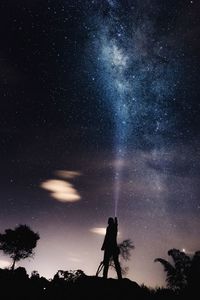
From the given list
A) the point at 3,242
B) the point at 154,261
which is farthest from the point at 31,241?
the point at 154,261

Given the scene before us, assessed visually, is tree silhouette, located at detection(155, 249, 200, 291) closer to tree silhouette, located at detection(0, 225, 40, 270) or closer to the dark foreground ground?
the dark foreground ground

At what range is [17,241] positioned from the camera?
51.7m

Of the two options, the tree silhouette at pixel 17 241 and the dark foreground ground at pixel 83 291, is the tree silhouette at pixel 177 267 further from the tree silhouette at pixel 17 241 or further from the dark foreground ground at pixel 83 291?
the tree silhouette at pixel 17 241

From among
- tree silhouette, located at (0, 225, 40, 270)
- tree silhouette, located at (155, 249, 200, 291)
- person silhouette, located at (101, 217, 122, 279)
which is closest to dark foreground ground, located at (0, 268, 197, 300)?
person silhouette, located at (101, 217, 122, 279)

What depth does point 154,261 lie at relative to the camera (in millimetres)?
27266

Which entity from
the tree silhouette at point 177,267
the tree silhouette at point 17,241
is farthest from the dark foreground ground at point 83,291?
the tree silhouette at point 17,241

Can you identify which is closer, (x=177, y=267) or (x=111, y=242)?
(x=111, y=242)

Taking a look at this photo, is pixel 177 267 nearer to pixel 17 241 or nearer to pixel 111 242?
pixel 111 242

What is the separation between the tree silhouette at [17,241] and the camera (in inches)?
2040

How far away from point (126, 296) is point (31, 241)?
148 feet

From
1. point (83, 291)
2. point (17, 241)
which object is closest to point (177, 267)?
point (83, 291)

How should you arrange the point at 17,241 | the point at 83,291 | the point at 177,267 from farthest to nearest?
the point at 17,241 < the point at 177,267 < the point at 83,291

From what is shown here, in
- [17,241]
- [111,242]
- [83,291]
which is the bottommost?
[83,291]

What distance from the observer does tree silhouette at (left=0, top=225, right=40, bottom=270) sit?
2040 inches
